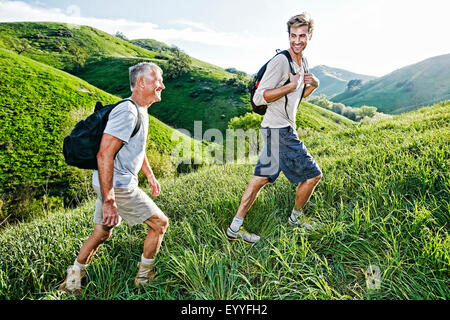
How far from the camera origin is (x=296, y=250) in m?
2.50

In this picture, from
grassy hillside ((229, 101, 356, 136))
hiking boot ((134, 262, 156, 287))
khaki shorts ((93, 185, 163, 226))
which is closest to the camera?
khaki shorts ((93, 185, 163, 226))

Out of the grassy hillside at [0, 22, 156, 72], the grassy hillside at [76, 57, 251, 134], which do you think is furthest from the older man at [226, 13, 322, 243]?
the grassy hillside at [0, 22, 156, 72]

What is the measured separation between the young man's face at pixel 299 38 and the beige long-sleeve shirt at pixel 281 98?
180 millimetres

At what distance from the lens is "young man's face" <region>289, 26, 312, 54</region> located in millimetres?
2637

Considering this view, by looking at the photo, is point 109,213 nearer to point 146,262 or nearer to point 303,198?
point 146,262

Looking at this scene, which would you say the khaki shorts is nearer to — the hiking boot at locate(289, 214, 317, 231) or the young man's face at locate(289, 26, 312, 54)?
the hiking boot at locate(289, 214, 317, 231)

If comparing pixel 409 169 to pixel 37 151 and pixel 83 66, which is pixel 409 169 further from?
pixel 83 66

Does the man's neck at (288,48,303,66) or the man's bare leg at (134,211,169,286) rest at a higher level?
the man's neck at (288,48,303,66)

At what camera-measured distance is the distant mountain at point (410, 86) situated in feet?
324

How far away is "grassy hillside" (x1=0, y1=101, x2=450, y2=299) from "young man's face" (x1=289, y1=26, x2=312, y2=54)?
204 centimetres

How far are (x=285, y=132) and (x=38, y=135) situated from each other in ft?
113

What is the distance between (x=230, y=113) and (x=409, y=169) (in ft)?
192

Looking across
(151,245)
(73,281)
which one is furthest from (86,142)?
(73,281)

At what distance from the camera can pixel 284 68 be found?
268cm
